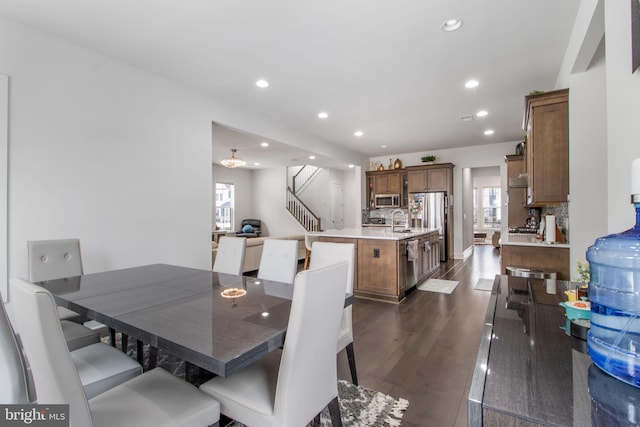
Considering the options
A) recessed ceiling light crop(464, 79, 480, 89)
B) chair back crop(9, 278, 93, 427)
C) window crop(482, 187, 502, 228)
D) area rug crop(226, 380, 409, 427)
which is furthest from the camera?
window crop(482, 187, 502, 228)

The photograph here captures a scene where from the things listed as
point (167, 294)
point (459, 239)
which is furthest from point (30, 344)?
point (459, 239)

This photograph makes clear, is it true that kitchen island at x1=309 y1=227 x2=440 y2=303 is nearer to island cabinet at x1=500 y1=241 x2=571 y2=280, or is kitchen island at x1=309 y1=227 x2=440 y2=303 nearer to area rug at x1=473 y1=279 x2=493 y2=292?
area rug at x1=473 y1=279 x2=493 y2=292

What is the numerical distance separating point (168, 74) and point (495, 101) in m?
4.40

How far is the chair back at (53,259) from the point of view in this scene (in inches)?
88.0

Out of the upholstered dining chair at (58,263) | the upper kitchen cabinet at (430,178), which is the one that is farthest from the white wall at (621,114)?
the upper kitchen cabinet at (430,178)

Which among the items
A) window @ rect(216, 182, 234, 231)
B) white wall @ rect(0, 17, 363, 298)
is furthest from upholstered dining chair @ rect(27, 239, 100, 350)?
window @ rect(216, 182, 234, 231)

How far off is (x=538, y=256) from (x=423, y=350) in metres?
1.76

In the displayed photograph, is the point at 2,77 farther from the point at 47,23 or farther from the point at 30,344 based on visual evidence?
the point at 30,344

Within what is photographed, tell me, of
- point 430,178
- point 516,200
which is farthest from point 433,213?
point 516,200

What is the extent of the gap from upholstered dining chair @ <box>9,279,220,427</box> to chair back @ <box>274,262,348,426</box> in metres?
0.32

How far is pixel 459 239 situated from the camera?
7641 mm

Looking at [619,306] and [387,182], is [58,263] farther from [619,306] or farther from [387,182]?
[387,182]

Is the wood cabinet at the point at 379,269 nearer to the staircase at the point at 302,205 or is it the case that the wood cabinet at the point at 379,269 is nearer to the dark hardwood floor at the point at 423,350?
the dark hardwood floor at the point at 423,350

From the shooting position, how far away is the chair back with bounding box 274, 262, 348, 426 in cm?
113
